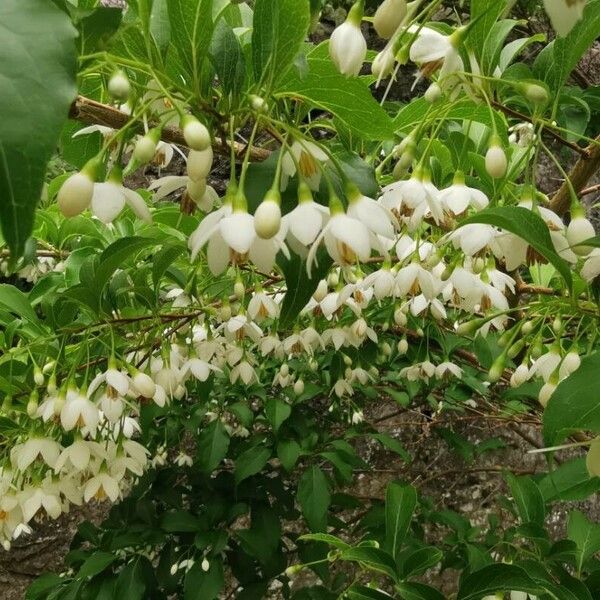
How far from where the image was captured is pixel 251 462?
185cm

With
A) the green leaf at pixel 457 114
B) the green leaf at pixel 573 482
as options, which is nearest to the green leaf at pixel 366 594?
the green leaf at pixel 573 482

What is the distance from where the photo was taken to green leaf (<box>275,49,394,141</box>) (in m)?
0.72

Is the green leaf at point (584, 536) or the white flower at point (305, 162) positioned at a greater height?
the white flower at point (305, 162)

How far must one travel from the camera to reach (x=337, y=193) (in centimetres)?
70

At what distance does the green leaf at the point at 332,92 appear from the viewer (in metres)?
0.72

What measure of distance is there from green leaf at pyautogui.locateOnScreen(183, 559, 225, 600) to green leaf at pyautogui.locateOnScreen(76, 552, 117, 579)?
21 centimetres

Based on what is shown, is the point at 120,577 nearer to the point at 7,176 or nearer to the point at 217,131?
the point at 217,131

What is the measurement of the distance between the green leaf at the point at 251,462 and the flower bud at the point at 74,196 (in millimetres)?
1345

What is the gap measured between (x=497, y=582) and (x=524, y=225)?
56 centimetres

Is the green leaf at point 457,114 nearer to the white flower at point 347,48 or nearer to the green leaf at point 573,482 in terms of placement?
the white flower at point 347,48

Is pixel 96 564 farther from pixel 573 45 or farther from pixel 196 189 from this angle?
pixel 573 45

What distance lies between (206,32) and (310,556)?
63.4 inches

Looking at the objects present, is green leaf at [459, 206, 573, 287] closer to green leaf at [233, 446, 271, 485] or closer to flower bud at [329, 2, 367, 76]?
flower bud at [329, 2, 367, 76]

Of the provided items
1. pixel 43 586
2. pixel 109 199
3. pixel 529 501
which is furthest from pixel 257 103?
pixel 43 586
